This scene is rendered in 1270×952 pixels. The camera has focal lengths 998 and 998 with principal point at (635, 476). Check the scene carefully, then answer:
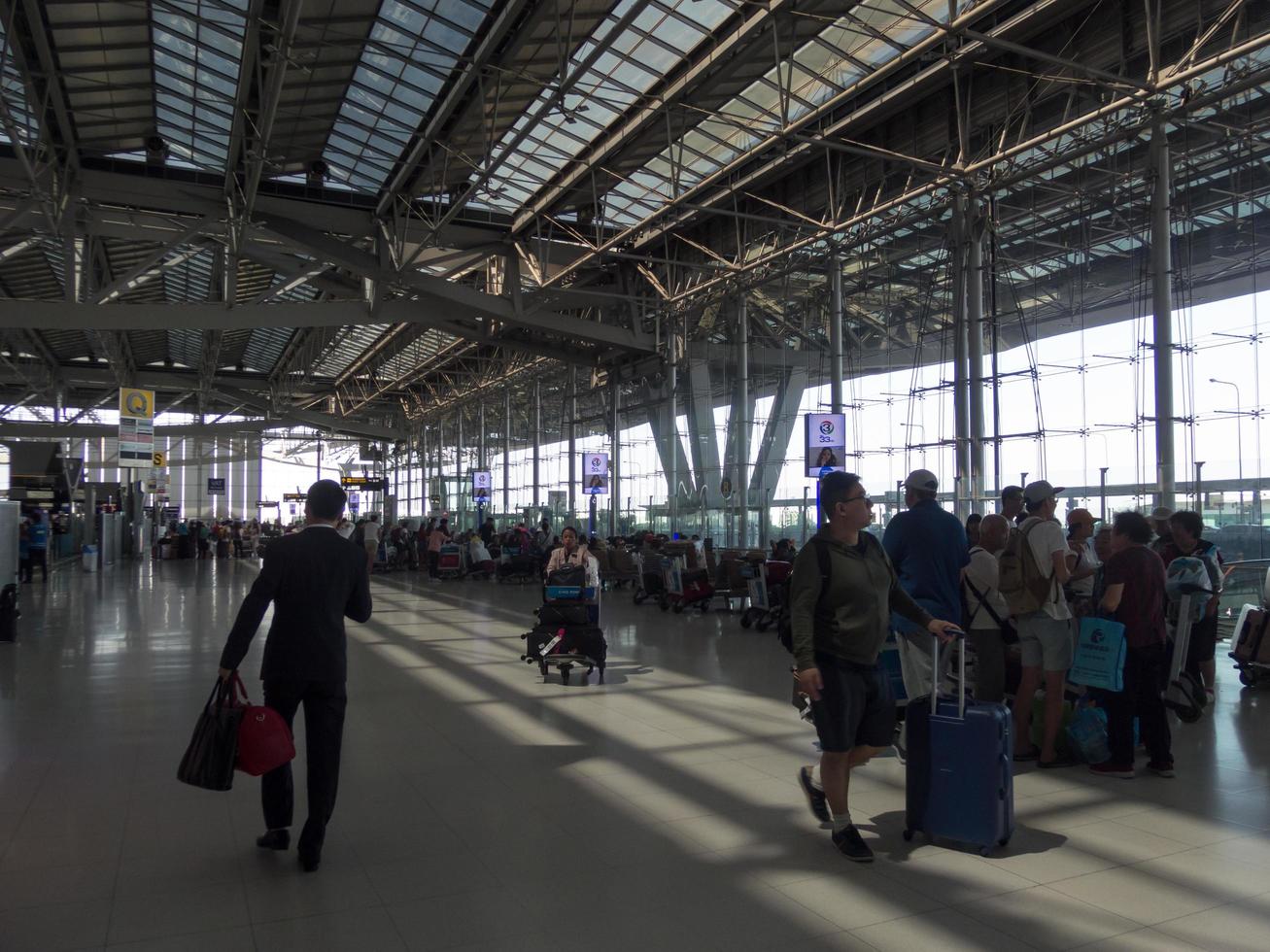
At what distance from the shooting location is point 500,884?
14.0 feet

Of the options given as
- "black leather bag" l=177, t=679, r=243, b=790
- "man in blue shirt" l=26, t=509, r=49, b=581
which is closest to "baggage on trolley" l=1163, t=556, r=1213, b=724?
"black leather bag" l=177, t=679, r=243, b=790

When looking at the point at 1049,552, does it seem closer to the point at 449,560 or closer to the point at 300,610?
the point at 300,610

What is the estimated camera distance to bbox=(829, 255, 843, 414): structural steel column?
2244 centimetres

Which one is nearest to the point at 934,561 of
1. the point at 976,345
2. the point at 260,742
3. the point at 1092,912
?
the point at 1092,912

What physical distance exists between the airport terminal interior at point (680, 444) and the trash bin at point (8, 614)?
4 cm

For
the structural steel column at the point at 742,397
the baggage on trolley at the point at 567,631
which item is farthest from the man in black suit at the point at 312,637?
the structural steel column at the point at 742,397

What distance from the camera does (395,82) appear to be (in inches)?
699

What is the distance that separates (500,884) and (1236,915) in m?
2.98

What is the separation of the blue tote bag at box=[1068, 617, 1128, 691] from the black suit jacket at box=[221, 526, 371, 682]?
4.33m

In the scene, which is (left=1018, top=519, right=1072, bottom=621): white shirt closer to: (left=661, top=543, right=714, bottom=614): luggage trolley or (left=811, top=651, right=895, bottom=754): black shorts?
(left=811, top=651, right=895, bottom=754): black shorts

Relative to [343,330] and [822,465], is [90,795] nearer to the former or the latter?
[822,465]

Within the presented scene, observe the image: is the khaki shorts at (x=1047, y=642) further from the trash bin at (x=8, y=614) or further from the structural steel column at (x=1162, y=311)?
the trash bin at (x=8, y=614)

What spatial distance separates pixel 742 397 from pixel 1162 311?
39.1ft

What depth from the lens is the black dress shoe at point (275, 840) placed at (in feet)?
15.5
